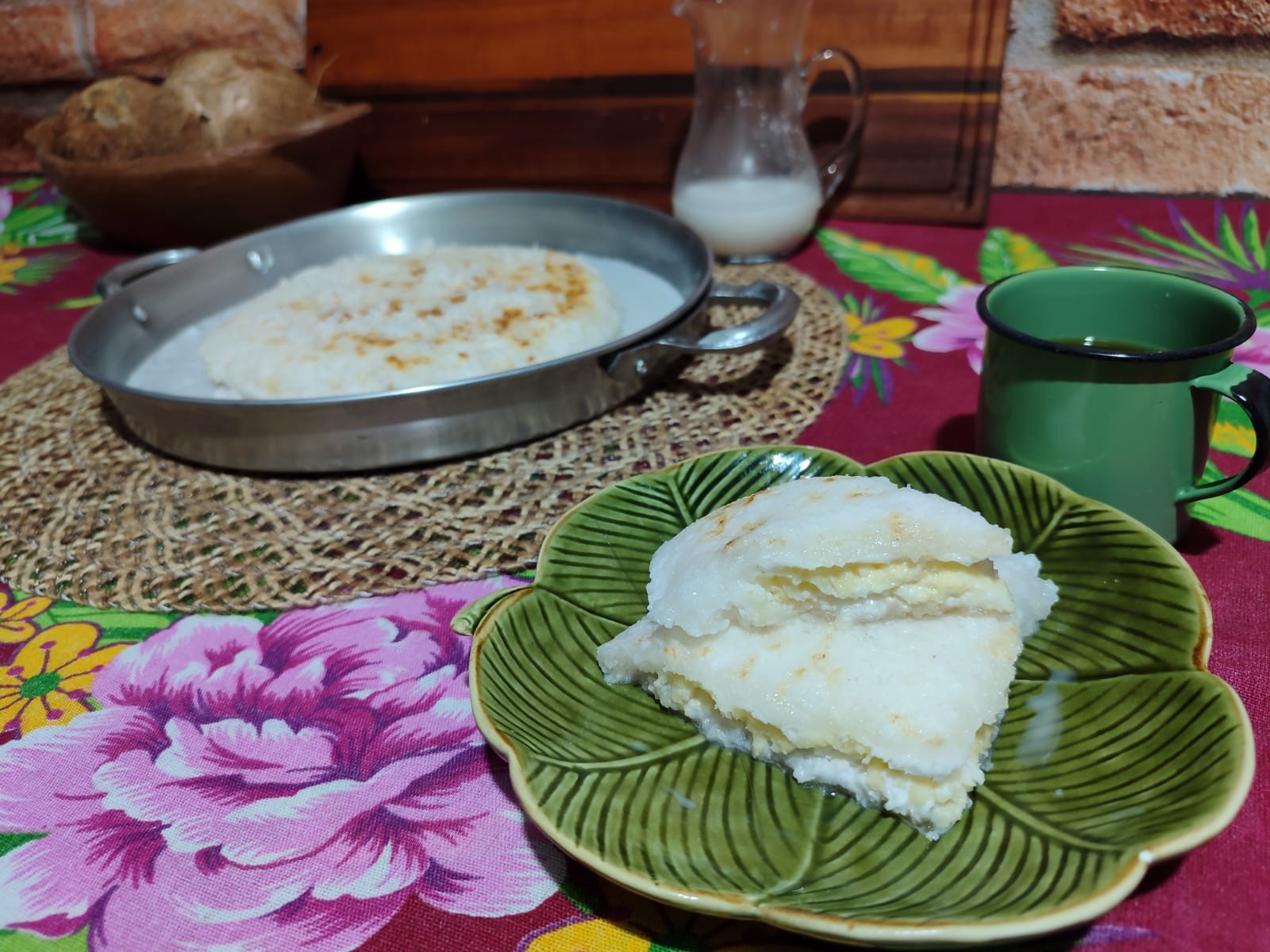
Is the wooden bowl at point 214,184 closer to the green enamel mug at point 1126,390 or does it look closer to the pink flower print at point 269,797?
the pink flower print at point 269,797

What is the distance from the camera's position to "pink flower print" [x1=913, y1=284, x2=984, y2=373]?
1055 millimetres

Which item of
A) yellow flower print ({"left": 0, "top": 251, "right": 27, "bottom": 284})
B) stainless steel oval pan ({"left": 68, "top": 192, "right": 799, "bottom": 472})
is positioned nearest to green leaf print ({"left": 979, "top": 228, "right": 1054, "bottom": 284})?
stainless steel oval pan ({"left": 68, "top": 192, "right": 799, "bottom": 472})

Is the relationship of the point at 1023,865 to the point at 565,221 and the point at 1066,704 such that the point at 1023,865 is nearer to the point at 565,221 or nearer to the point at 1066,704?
the point at 1066,704

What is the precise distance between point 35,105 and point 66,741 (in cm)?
194

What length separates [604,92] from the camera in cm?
149

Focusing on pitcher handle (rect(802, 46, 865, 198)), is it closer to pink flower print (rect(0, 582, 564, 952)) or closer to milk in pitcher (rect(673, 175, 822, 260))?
milk in pitcher (rect(673, 175, 822, 260))

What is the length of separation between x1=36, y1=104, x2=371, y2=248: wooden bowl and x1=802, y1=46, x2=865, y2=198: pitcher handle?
29.0 inches

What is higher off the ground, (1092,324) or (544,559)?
(1092,324)

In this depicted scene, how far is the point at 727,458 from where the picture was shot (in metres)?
0.70

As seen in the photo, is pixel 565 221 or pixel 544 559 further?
pixel 565 221

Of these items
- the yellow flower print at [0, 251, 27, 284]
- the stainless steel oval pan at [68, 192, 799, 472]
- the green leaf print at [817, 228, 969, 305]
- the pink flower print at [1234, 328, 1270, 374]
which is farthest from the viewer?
the yellow flower print at [0, 251, 27, 284]

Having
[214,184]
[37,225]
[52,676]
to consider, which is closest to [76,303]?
[214,184]

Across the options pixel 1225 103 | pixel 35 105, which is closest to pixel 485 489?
pixel 1225 103

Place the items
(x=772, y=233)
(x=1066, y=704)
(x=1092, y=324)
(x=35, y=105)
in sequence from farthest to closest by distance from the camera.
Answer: (x=35, y=105)
(x=772, y=233)
(x=1092, y=324)
(x=1066, y=704)
